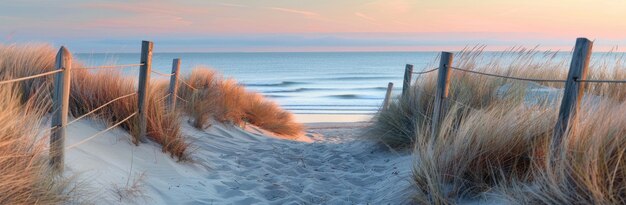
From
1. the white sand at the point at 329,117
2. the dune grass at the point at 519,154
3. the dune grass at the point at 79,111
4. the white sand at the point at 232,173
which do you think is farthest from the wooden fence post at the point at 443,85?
the white sand at the point at 329,117

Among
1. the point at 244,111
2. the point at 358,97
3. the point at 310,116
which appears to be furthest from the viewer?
the point at 358,97

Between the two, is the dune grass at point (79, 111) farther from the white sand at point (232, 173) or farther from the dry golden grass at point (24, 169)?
the white sand at point (232, 173)

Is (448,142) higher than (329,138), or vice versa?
(448,142)

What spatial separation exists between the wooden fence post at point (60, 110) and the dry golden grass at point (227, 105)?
161 inches

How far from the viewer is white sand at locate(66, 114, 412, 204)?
4.38 meters

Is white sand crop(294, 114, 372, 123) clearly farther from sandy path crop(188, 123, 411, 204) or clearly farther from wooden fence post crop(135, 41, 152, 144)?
wooden fence post crop(135, 41, 152, 144)

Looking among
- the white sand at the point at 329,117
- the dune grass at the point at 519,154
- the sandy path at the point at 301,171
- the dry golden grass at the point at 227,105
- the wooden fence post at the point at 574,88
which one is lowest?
the white sand at the point at 329,117

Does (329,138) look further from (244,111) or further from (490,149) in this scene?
(490,149)

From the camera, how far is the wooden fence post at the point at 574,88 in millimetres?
3387

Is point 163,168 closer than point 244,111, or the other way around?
point 163,168

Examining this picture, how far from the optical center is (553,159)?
3.26 metres

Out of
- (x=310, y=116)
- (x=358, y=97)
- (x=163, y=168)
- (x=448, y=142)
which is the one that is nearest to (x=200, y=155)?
(x=163, y=168)

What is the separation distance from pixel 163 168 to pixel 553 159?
138 inches

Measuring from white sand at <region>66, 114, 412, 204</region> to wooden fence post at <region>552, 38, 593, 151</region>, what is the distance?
133 centimetres
